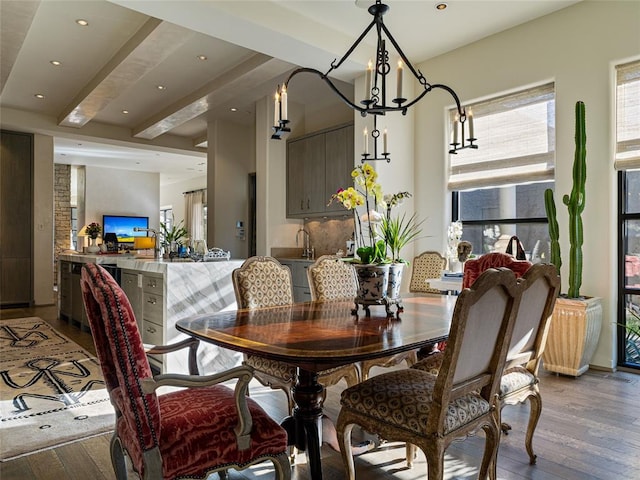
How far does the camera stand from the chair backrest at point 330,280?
293 centimetres

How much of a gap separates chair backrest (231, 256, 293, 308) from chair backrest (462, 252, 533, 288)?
118cm

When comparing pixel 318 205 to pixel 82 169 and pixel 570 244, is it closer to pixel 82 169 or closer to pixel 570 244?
pixel 570 244

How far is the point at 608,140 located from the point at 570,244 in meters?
0.90

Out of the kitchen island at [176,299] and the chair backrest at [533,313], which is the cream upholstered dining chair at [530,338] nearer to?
the chair backrest at [533,313]

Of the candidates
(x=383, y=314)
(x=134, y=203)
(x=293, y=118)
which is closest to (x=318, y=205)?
(x=293, y=118)

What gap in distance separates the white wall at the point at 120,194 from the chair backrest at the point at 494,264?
Result: 10.7 metres

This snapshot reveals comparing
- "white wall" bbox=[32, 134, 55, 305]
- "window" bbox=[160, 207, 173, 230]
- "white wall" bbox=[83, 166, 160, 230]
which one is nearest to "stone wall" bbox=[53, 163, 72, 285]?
"white wall" bbox=[83, 166, 160, 230]

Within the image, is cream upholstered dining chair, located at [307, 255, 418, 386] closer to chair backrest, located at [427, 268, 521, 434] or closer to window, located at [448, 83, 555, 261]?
chair backrest, located at [427, 268, 521, 434]

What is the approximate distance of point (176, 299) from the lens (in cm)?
347

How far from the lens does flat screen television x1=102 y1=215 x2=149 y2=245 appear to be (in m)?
11.3

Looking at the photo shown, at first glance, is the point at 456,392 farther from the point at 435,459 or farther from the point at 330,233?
the point at 330,233

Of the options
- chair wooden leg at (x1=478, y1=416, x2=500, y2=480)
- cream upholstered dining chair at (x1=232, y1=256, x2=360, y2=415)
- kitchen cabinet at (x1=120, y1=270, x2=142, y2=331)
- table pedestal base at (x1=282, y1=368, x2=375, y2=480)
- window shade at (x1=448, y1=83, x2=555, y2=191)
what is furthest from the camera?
window shade at (x1=448, y1=83, x2=555, y2=191)

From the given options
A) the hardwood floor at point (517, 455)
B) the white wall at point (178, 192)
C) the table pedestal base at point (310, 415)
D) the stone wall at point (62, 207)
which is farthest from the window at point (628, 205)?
the stone wall at point (62, 207)

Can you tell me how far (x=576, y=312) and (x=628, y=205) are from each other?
1032 millimetres
